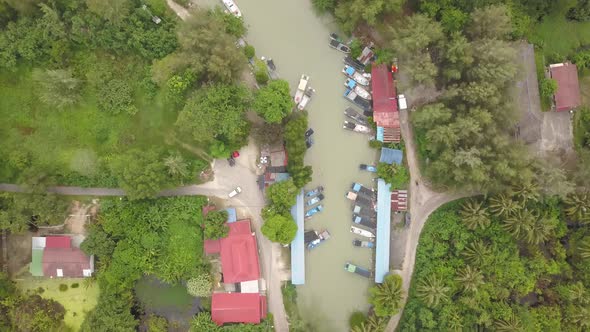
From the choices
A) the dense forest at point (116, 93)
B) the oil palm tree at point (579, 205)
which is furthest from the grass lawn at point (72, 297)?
the oil palm tree at point (579, 205)

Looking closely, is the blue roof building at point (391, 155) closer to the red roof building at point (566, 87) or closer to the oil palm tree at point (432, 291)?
the oil palm tree at point (432, 291)

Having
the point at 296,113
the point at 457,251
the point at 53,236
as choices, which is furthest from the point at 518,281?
the point at 53,236

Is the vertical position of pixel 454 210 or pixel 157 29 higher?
pixel 157 29

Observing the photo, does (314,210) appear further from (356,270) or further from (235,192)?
(235,192)

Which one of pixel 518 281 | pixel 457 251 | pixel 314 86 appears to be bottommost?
pixel 518 281

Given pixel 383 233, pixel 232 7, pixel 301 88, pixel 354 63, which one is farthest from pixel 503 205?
pixel 232 7

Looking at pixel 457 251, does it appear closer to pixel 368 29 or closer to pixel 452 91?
pixel 452 91

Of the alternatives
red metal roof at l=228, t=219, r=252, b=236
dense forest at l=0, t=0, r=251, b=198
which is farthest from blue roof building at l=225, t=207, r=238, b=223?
dense forest at l=0, t=0, r=251, b=198

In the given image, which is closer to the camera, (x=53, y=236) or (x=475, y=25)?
(x=475, y=25)
